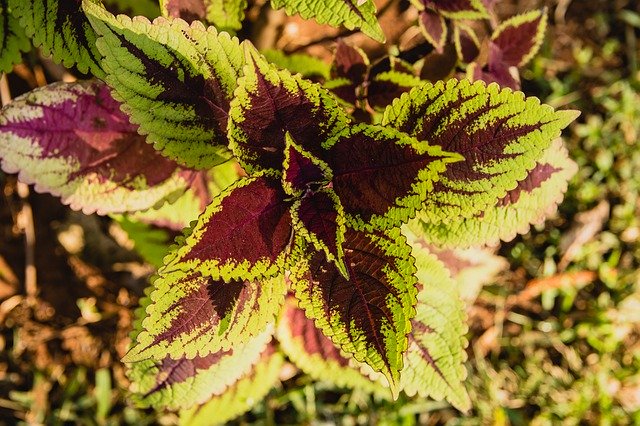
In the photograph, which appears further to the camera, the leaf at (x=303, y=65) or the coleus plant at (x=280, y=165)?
the leaf at (x=303, y=65)

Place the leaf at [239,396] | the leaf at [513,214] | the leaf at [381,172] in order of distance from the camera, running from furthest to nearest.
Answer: the leaf at [239,396]
the leaf at [513,214]
the leaf at [381,172]

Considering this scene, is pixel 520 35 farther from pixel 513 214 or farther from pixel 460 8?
pixel 513 214

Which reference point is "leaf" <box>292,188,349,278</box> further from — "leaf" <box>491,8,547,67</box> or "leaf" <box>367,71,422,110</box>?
"leaf" <box>491,8,547,67</box>

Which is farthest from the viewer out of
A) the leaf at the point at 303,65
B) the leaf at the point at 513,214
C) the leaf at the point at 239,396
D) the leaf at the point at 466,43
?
the leaf at the point at 239,396

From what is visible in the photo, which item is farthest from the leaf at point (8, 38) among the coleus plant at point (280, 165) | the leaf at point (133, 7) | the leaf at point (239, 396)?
the leaf at point (239, 396)

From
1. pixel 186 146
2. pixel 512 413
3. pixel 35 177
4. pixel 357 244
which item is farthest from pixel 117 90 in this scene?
pixel 512 413

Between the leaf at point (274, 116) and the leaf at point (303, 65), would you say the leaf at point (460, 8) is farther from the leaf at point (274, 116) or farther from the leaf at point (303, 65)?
the leaf at point (274, 116)

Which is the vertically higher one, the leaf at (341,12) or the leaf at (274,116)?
the leaf at (341,12)

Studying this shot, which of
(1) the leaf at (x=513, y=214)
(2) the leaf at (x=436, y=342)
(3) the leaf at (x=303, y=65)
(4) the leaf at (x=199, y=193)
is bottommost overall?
(2) the leaf at (x=436, y=342)
